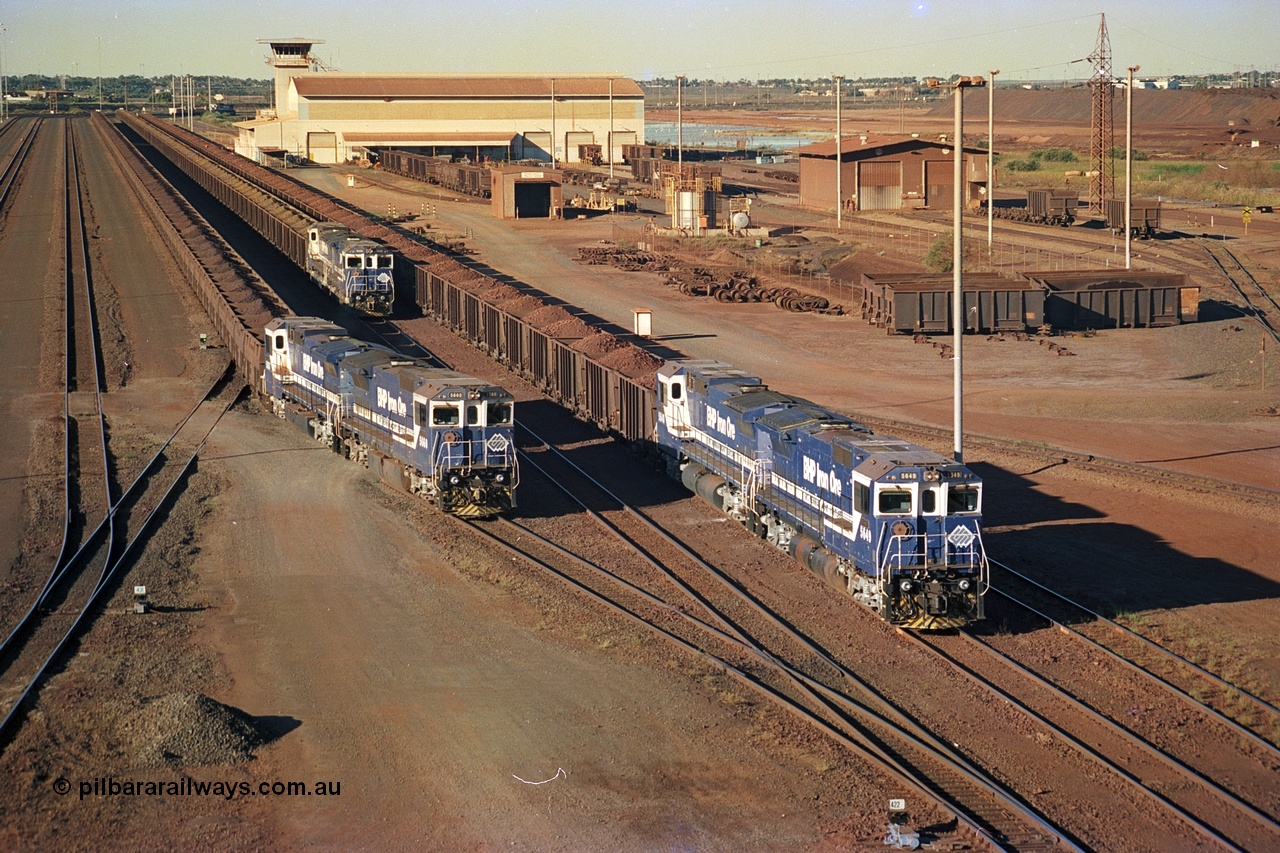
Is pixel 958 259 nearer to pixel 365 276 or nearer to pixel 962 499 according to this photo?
pixel 962 499

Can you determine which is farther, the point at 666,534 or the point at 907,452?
the point at 666,534

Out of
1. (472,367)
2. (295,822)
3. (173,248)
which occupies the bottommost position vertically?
(295,822)

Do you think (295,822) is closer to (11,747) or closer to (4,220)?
(11,747)

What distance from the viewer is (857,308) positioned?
61.8 metres

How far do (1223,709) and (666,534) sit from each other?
494 inches

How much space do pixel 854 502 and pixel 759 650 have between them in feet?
11.0

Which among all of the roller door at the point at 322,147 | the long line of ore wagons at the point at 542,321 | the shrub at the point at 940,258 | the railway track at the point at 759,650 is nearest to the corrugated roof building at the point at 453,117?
the roller door at the point at 322,147

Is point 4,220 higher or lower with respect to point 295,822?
higher

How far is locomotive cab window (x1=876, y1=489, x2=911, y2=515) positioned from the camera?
23.2m

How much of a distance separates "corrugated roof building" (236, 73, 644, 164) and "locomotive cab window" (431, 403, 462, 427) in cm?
11199

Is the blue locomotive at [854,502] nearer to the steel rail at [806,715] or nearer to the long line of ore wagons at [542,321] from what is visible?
the steel rail at [806,715]

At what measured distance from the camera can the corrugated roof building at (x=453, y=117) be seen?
5620 inches

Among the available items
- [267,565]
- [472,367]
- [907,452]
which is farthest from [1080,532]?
[472,367]

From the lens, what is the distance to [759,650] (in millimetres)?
22766
